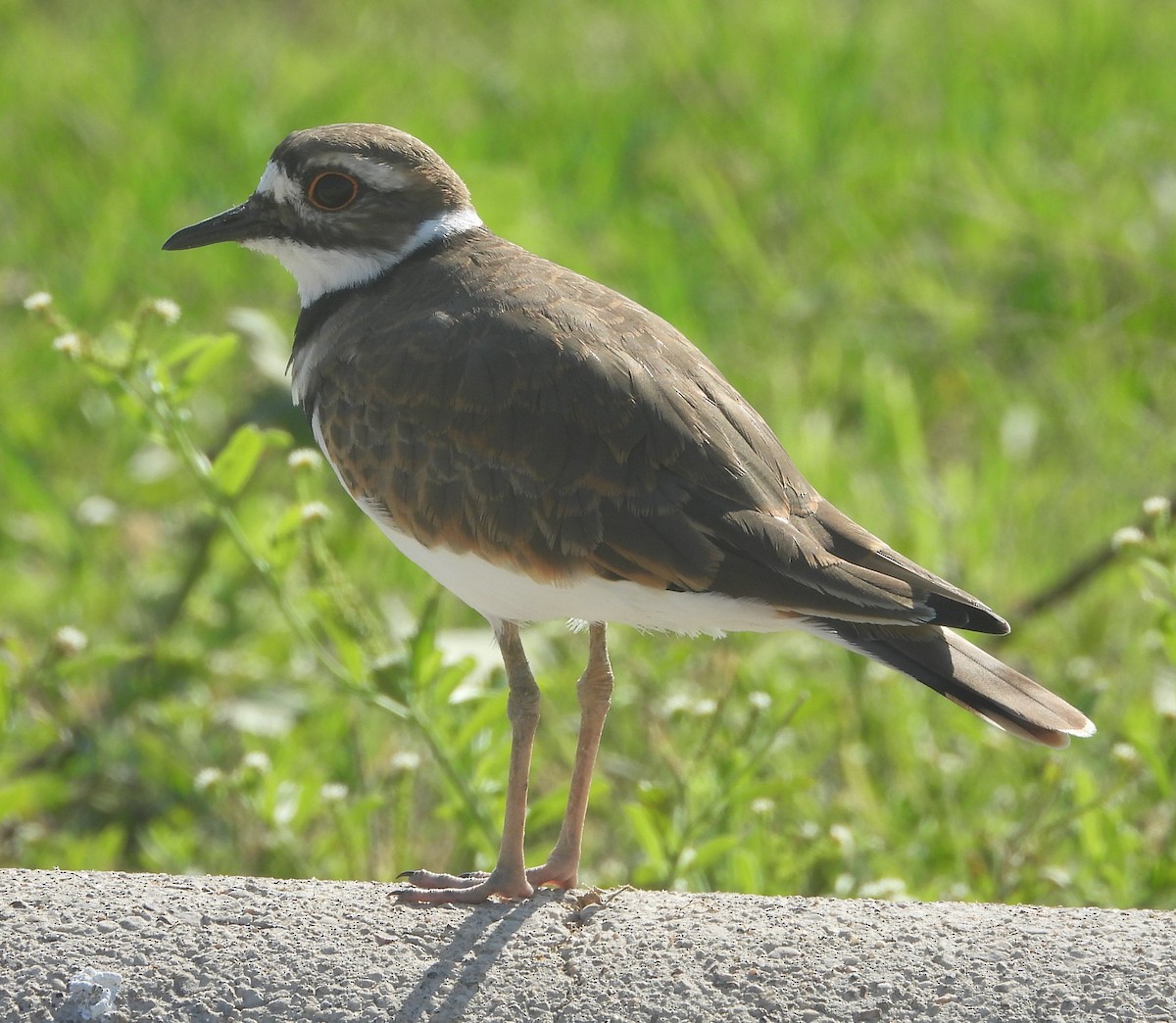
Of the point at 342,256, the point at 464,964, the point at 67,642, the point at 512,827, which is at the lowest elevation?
the point at 464,964

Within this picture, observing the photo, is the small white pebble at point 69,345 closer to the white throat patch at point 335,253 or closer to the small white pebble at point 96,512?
the white throat patch at point 335,253

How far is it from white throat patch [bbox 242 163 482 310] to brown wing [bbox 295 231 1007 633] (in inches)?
14.5

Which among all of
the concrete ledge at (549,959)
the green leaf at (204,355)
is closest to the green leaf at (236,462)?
the green leaf at (204,355)

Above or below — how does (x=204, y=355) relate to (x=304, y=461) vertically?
above

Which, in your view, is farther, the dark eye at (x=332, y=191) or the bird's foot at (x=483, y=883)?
the dark eye at (x=332, y=191)

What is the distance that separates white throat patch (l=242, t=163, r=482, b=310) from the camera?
383 cm

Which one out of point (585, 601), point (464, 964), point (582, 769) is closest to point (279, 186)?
point (585, 601)

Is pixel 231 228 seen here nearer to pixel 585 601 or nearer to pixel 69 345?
pixel 69 345

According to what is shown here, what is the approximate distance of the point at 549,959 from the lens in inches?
108

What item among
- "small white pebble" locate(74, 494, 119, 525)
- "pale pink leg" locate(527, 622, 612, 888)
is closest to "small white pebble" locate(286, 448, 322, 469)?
"pale pink leg" locate(527, 622, 612, 888)

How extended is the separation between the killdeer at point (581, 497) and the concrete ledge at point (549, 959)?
0.36 meters

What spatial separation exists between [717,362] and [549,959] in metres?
4.01

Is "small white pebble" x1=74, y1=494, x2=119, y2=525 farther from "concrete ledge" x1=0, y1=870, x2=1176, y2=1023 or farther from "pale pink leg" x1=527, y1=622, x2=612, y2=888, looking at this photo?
"concrete ledge" x1=0, y1=870, x2=1176, y2=1023

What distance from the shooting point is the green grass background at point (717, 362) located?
3938 millimetres
